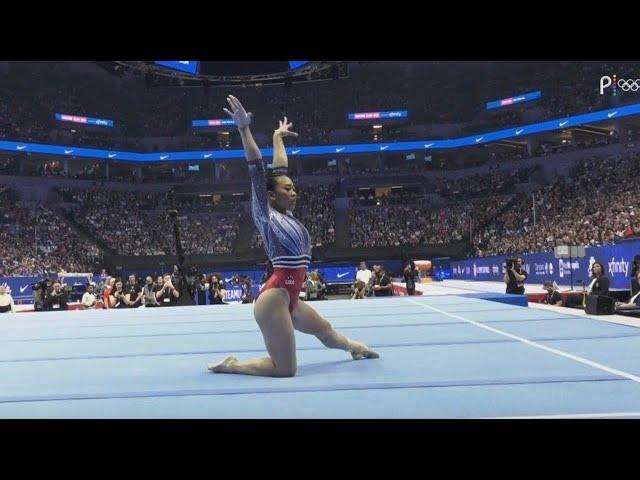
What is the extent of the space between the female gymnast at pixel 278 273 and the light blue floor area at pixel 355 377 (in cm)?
13

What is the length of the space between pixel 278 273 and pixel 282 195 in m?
0.58

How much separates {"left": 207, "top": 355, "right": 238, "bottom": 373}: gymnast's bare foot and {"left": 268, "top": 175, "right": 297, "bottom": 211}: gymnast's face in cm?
111

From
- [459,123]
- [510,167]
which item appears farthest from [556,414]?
[459,123]

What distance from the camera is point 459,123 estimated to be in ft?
140

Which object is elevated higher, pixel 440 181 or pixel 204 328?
pixel 440 181

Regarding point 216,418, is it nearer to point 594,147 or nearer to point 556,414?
point 556,414

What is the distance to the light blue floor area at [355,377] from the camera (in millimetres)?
2615

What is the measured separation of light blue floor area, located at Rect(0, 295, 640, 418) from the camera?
2615 millimetres

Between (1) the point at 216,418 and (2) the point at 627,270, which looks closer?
(1) the point at 216,418

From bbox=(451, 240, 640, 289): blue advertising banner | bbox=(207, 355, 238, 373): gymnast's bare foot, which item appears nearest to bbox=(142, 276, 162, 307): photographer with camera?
bbox=(451, 240, 640, 289): blue advertising banner

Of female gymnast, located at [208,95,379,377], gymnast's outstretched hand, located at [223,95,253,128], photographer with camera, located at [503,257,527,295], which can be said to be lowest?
photographer with camera, located at [503,257,527,295]

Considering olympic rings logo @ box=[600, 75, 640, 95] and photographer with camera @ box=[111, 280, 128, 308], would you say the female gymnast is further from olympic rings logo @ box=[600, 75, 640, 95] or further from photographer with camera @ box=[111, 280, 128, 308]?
olympic rings logo @ box=[600, 75, 640, 95]

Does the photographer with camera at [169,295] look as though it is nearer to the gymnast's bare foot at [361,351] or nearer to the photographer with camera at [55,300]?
the photographer with camera at [55,300]

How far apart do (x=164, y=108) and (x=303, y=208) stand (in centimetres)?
1623
